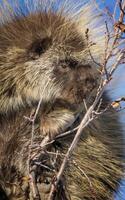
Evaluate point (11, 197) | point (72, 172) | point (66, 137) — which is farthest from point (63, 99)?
point (11, 197)

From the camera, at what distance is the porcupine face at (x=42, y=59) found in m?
2.83

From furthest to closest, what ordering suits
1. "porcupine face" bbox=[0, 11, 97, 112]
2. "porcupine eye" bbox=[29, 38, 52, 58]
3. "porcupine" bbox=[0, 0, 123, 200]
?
"porcupine eye" bbox=[29, 38, 52, 58]
"porcupine face" bbox=[0, 11, 97, 112]
"porcupine" bbox=[0, 0, 123, 200]

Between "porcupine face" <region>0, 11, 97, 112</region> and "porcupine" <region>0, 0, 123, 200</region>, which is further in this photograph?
"porcupine face" <region>0, 11, 97, 112</region>

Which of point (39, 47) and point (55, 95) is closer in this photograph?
point (55, 95)

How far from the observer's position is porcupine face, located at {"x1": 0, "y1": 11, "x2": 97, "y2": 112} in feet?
9.27

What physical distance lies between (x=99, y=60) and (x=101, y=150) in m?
0.56

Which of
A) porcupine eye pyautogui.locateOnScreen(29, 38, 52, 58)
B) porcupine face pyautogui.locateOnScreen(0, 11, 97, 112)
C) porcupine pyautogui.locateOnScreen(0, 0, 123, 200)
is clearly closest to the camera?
porcupine pyautogui.locateOnScreen(0, 0, 123, 200)

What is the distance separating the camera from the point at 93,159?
9.61 feet

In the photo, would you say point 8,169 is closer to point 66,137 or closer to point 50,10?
point 66,137

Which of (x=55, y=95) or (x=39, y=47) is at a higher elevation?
(x=39, y=47)

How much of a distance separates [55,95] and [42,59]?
9.9 inches

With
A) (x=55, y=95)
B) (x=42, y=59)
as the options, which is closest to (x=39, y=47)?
(x=42, y=59)

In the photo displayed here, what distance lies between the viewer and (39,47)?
2.99 metres

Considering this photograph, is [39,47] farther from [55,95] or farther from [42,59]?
[55,95]
